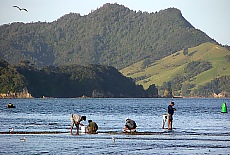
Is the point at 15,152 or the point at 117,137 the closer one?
the point at 15,152

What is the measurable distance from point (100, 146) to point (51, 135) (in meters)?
8.58

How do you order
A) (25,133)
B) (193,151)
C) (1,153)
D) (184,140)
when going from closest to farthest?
(1,153), (193,151), (184,140), (25,133)

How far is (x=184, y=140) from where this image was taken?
146 feet

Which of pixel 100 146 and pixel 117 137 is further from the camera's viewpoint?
pixel 117 137

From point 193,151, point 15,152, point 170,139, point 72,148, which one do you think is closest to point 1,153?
point 15,152

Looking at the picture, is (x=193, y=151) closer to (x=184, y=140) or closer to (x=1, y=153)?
(x=184, y=140)

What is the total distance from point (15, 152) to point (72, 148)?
3896mm

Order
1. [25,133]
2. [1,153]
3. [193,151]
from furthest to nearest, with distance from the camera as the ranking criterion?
[25,133] < [193,151] < [1,153]

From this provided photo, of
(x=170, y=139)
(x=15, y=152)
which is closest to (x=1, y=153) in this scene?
(x=15, y=152)

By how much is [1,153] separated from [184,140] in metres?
15.3

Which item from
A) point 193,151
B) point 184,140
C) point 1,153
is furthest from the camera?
point 184,140

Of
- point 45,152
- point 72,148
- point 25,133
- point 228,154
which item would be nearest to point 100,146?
point 72,148

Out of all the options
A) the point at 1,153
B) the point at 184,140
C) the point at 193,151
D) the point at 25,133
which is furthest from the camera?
the point at 25,133

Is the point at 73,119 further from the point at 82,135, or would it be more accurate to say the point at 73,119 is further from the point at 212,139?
the point at 212,139
